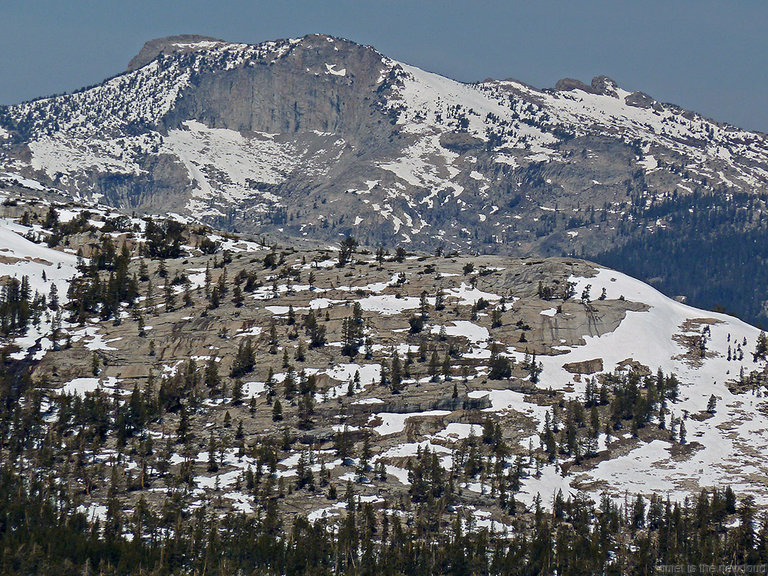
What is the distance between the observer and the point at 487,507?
15725 centimetres

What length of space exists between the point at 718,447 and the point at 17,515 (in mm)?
100416

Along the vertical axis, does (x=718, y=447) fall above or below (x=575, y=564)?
above

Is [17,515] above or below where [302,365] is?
below

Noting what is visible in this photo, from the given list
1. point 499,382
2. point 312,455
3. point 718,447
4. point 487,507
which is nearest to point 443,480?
point 487,507

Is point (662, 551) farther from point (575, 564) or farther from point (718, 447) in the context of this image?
point (718, 447)

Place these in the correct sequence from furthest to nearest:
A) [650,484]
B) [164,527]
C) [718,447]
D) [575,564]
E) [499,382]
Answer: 1. [499,382]
2. [718,447]
3. [650,484]
4. [164,527]
5. [575,564]

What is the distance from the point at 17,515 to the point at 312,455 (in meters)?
41.6

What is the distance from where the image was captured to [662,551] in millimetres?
147750

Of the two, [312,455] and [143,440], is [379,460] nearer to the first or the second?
[312,455]

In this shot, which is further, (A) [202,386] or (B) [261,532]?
(A) [202,386]

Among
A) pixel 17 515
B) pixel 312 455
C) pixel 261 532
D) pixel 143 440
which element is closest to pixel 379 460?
pixel 312 455

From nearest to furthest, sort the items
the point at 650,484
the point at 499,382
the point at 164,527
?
the point at 164,527 → the point at 650,484 → the point at 499,382

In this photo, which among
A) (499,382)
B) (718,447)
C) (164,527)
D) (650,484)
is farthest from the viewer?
(499,382)

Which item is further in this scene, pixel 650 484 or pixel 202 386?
pixel 202 386
